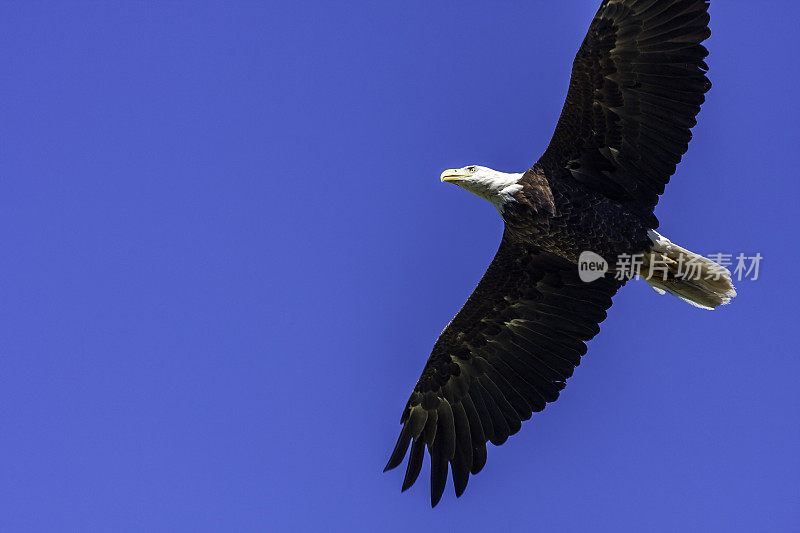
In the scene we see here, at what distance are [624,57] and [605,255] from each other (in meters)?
2.23

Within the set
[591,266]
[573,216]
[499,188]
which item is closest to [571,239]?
[573,216]

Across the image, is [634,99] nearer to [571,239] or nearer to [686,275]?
[571,239]

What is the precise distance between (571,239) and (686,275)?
144cm

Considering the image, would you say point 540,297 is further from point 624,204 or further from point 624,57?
point 624,57

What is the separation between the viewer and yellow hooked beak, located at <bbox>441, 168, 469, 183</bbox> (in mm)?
11727

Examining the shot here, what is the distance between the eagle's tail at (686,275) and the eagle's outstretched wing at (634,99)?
384mm

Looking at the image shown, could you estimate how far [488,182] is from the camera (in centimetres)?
1150

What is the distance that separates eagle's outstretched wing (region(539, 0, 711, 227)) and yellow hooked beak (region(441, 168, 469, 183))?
910mm

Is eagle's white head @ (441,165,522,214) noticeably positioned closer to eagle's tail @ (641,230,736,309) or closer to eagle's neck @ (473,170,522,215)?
eagle's neck @ (473,170,522,215)

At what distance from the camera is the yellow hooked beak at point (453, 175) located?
38.5 ft

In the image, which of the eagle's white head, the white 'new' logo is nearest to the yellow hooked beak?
the eagle's white head

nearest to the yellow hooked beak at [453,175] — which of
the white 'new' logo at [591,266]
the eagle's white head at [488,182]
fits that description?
the eagle's white head at [488,182]

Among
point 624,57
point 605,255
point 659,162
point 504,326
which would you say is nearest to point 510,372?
point 504,326

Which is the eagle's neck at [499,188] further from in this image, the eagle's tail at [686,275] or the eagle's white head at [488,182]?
the eagle's tail at [686,275]
